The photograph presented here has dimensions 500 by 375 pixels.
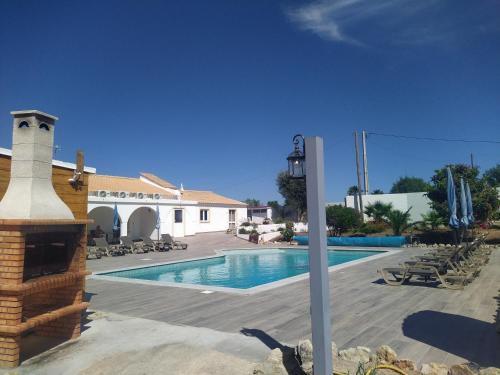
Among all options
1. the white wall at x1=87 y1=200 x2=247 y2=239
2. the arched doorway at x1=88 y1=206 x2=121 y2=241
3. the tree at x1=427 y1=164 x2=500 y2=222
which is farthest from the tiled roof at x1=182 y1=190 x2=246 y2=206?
the tree at x1=427 y1=164 x2=500 y2=222

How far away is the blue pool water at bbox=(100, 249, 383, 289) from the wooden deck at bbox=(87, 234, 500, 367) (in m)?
3.25

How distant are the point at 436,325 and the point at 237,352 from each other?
141 inches

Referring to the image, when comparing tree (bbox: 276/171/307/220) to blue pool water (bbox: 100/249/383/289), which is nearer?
blue pool water (bbox: 100/249/383/289)

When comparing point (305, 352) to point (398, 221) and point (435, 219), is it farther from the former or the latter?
point (398, 221)

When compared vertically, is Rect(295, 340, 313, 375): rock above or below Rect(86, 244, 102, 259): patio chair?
below

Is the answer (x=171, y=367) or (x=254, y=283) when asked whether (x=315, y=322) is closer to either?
(x=171, y=367)

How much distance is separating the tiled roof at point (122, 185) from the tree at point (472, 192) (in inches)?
788

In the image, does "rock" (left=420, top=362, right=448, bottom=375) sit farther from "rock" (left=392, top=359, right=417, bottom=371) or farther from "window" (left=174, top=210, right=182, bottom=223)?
"window" (left=174, top=210, right=182, bottom=223)

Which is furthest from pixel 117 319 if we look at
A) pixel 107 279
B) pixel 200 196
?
pixel 200 196

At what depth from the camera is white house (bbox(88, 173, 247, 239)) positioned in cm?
2309

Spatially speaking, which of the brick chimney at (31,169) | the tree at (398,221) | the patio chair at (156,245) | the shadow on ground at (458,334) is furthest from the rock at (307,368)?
the tree at (398,221)

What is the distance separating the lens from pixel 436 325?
588 cm

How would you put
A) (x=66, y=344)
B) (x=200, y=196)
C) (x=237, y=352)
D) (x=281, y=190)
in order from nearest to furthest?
(x=237, y=352), (x=66, y=344), (x=200, y=196), (x=281, y=190)

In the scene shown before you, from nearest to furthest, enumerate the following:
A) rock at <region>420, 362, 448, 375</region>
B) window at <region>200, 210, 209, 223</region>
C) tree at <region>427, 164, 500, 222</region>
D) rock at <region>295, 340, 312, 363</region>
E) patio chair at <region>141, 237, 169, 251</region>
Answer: rock at <region>420, 362, 448, 375</region> < rock at <region>295, 340, 312, 363</region> < tree at <region>427, 164, 500, 222</region> < patio chair at <region>141, 237, 169, 251</region> < window at <region>200, 210, 209, 223</region>
